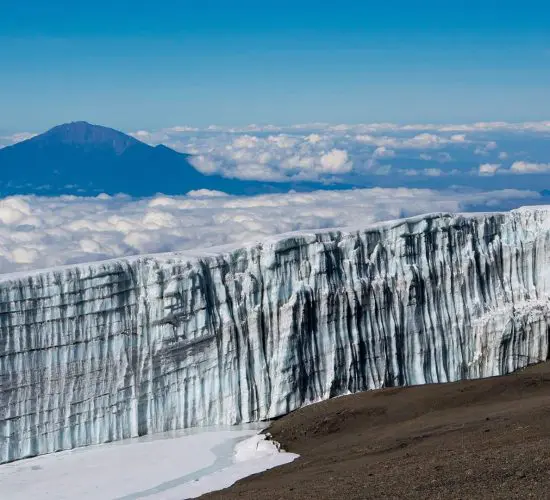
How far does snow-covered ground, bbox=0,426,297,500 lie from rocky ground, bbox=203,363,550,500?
1598 mm

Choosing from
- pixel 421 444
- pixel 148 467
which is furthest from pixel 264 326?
pixel 421 444

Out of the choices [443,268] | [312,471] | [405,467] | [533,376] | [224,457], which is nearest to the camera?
[405,467]

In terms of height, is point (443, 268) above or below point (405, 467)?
above

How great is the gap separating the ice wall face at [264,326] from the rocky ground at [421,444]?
12.2ft

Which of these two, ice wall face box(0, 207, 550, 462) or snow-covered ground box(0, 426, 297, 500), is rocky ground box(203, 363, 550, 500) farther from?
ice wall face box(0, 207, 550, 462)

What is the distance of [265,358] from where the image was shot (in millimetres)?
47938

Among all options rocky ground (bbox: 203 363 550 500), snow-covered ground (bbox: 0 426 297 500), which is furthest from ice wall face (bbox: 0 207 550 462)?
rocky ground (bbox: 203 363 550 500)

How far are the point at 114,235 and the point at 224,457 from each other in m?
146

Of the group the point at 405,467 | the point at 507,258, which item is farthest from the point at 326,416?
the point at 507,258

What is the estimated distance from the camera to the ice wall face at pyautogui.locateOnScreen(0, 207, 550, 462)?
41969 mm

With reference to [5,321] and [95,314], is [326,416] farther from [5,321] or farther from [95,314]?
[5,321]

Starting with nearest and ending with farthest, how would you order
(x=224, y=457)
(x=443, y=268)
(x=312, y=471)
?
(x=312, y=471), (x=224, y=457), (x=443, y=268)

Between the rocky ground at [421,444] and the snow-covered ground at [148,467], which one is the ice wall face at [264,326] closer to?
the snow-covered ground at [148,467]

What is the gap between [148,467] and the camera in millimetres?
39156
